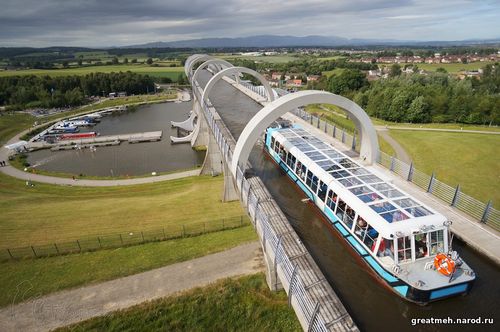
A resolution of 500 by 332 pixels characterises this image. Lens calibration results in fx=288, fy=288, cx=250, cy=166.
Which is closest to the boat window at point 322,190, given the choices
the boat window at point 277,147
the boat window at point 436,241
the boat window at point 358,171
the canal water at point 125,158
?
the boat window at point 358,171

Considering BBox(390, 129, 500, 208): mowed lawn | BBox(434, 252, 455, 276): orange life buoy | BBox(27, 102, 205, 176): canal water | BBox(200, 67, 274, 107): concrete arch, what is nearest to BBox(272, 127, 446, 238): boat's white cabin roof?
BBox(434, 252, 455, 276): orange life buoy

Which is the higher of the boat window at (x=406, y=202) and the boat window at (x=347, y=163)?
the boat window at (x=347, y=163)

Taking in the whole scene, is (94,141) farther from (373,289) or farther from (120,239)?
(373,289)

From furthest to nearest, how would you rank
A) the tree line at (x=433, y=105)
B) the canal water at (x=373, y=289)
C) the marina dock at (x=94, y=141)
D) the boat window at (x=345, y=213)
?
the marina dock at (x=94, y=141) → the tree line at (x=433, y=105) → the boat window at (x=345, y=213) → the canal water at (x=373, y=289)

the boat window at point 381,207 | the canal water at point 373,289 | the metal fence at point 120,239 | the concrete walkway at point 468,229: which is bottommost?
the metal fence at point 120,239

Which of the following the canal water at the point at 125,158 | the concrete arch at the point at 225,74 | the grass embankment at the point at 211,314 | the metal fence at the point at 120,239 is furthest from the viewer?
the canal water at the point at 125,158

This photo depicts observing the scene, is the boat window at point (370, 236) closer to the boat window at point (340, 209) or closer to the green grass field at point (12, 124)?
the boat window at point (340, 209)

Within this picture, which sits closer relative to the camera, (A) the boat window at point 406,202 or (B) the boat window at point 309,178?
(A) the boat window at point 406,202

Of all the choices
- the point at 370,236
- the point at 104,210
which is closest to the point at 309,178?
the point at 370,236

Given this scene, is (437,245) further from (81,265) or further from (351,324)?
(81,265)
